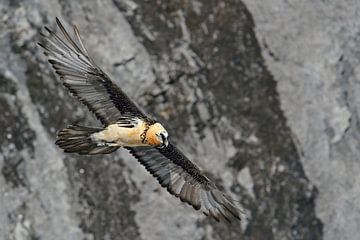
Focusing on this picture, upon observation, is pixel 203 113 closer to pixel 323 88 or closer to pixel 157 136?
pixel 323 88

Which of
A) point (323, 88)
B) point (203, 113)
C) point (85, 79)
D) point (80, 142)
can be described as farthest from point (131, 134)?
point (323, 88)

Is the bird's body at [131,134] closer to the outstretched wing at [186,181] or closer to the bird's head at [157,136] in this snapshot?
the bird's head at [157,136]

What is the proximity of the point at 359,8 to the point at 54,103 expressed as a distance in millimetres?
8736

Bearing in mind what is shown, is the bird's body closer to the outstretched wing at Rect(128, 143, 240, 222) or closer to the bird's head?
the bird's head

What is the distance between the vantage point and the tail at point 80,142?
17.5m

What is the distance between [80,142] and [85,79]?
4.63 feet

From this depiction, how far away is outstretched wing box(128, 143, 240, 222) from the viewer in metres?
19.0

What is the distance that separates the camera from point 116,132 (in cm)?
1748

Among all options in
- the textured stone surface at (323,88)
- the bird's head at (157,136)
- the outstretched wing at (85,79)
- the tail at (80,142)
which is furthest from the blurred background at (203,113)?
the bird's head at (157,136)

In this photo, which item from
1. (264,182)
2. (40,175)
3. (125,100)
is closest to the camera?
(125,100)

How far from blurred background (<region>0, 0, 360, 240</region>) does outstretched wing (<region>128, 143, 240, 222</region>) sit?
18.1ft

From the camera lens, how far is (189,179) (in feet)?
63.3

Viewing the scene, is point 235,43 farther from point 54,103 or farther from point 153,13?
point 54,103

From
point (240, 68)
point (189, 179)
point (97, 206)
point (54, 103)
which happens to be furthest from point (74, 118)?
point (189, 179)
